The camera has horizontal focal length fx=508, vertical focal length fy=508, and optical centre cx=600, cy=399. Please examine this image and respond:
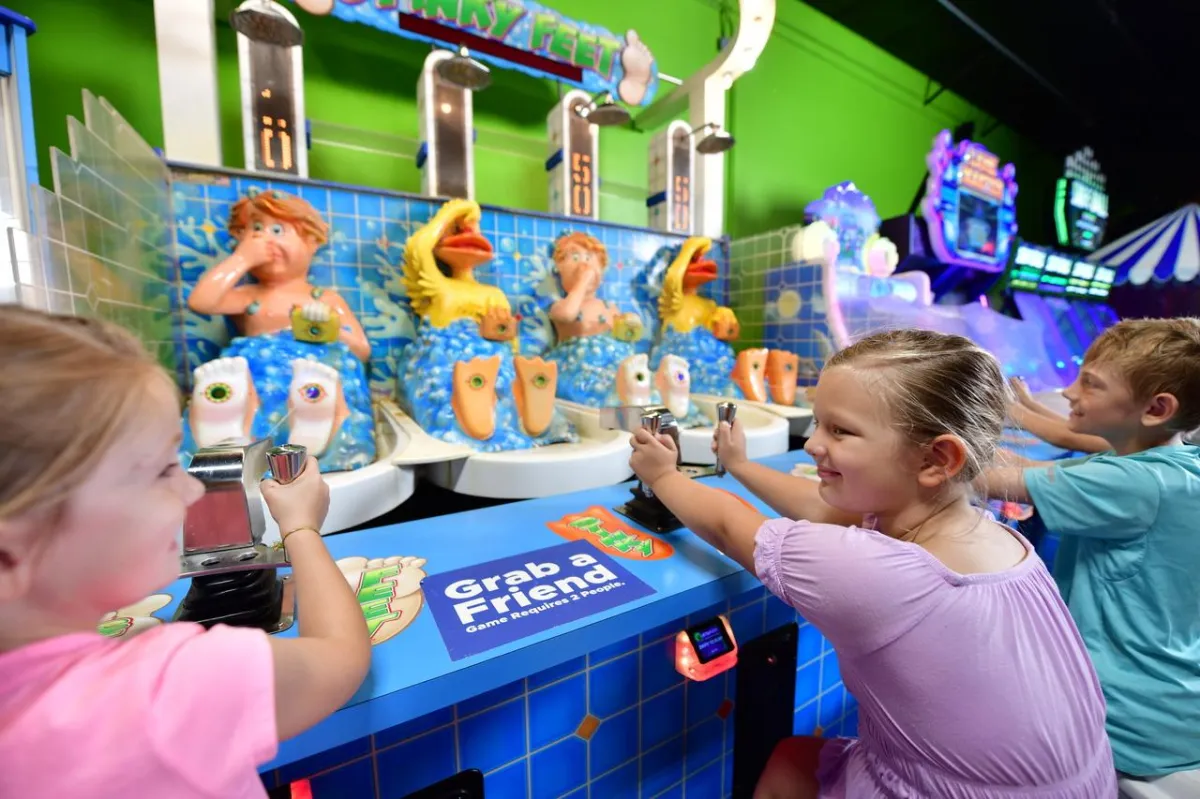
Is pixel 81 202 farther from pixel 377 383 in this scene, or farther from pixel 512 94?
pixel 512 94

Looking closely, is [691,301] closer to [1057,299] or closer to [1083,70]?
[1057,299]

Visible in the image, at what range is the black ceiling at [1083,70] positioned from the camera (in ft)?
9.43

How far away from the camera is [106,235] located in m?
0.96

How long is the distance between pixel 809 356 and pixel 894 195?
86.5 inches

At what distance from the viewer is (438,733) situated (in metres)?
0.70

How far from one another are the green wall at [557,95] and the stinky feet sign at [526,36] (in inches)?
9.9

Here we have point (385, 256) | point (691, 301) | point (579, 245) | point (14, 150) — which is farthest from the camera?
point (691, 301)

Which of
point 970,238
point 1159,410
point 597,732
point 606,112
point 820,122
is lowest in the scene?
point 597,732

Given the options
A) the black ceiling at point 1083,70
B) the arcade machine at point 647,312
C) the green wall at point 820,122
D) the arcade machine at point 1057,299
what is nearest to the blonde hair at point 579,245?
the arcade machine at point 647,312

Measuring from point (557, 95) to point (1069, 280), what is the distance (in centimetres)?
373

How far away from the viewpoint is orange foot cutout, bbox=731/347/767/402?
Answer: 178cm

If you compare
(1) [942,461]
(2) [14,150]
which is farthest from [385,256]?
(1) [942,461]

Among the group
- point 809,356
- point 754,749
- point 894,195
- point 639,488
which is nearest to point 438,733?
point 639,488

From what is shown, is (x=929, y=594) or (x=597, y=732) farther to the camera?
(x=597, y=732)
